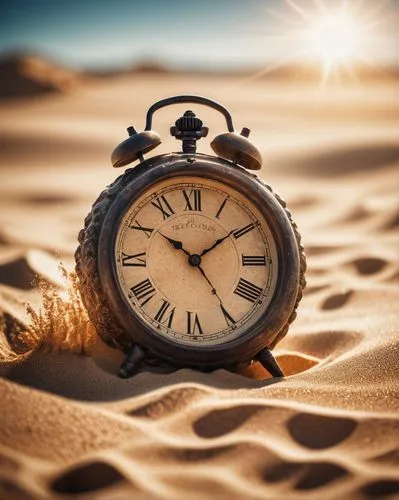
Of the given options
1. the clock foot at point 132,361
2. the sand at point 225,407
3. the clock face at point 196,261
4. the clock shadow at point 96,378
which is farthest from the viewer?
the clock face at point 196,261

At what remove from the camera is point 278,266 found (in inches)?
129

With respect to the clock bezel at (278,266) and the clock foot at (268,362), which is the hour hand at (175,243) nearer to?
the clock bezel at (278,266)

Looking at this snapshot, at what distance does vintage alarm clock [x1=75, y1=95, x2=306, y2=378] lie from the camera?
10.1 feet

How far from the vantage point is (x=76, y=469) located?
88.3 inches

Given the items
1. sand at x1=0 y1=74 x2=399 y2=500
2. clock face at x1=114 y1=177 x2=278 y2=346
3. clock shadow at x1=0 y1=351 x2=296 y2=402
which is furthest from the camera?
clock face at x1=114 y1=177 x2=278 y2=346

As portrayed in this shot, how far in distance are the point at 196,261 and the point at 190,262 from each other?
0.09 feet

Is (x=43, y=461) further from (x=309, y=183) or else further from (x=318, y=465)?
(x=309, y=183)

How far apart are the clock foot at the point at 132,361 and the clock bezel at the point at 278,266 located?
32 millimetres

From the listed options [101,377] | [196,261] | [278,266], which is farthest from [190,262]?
[101,377]

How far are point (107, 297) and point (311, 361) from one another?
1.10 metres

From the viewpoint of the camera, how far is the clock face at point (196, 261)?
125 inches

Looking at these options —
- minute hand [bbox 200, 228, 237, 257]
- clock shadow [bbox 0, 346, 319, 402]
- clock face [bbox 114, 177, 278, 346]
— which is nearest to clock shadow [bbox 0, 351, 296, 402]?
clock shadow [bbox 0, 346, 319, 402]

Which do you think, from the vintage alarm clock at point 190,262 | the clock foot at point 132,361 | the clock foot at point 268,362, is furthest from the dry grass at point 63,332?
the clock foot at point 268,362

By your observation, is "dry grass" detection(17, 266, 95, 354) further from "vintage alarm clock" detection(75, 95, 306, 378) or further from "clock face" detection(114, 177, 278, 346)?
"clock face" detection(114, 177, 278, 346)
